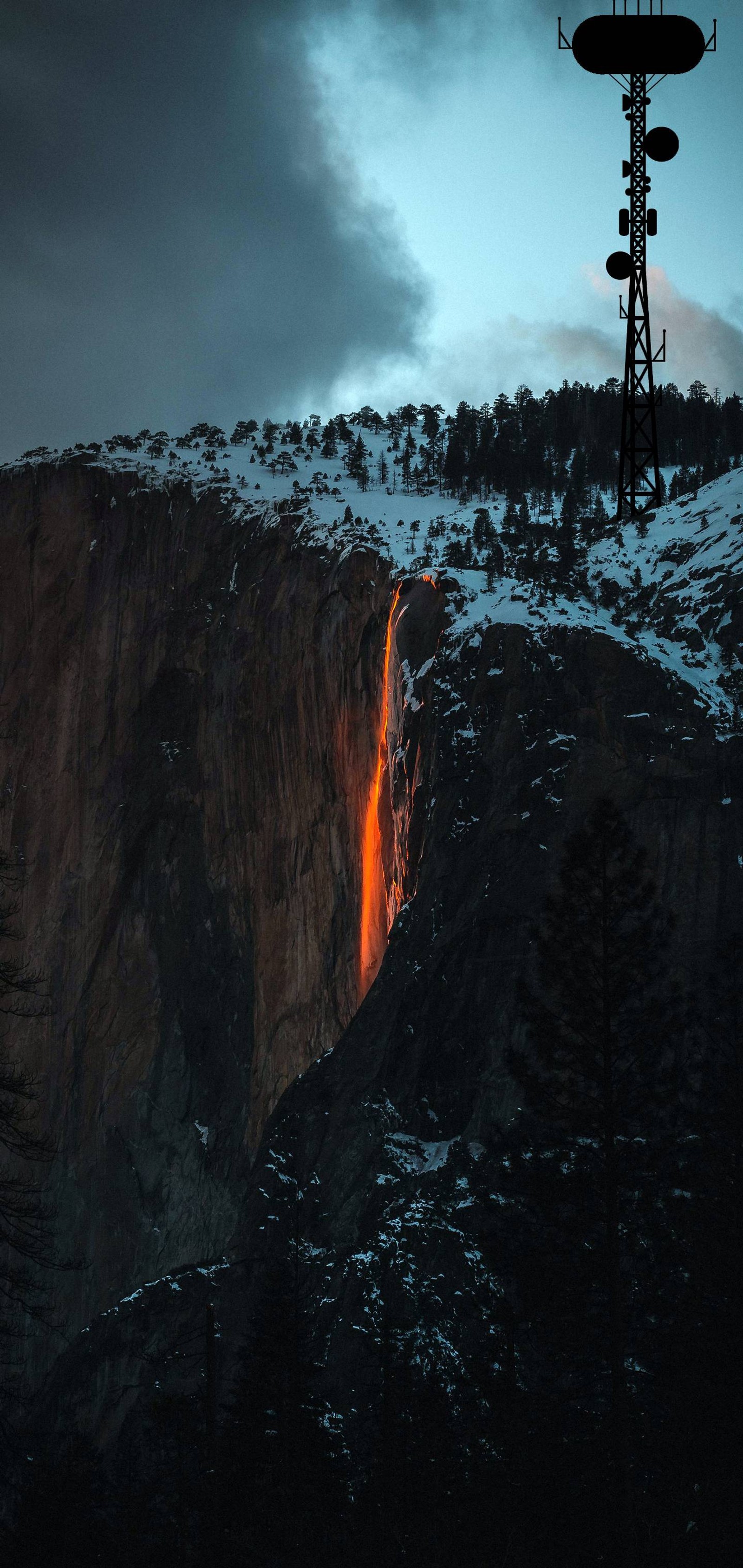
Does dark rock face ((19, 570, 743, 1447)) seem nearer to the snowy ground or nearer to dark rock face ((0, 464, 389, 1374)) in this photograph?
the snowy ground

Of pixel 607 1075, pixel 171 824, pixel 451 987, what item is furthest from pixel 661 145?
pixel 171 824

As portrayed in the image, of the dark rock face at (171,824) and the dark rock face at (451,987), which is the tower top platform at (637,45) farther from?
the dark rock face at (171,824)

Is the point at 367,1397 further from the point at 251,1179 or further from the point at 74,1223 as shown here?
the point at 74,1223

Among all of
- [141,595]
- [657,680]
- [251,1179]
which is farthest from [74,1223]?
[657,680]

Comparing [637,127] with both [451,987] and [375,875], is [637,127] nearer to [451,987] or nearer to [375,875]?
[451,987]

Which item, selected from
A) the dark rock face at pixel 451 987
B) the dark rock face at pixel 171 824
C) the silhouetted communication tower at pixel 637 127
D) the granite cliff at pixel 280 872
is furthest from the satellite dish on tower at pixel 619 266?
the dark rock face at pixel 171 824

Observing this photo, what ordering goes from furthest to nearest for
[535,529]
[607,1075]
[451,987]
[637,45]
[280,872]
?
[535,529]
[280,872]
[451,987]
[607,1075]
[637,45]
